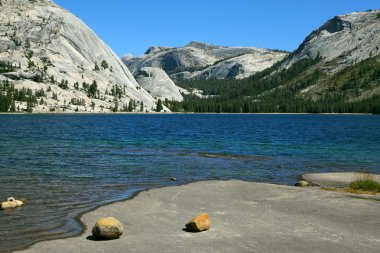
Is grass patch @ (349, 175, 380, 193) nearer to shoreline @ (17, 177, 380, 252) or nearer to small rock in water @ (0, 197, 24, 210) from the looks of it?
shoreline @ (17, 177, 380, 252)

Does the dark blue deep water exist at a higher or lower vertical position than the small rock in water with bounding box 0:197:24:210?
lower

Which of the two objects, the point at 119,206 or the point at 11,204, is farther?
the point at 119,206

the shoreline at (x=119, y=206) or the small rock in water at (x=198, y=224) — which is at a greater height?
the small rock in water at (x=198, y=224)

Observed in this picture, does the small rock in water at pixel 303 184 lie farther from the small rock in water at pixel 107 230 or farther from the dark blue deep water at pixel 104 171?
the small rock in water at pixel 107 230

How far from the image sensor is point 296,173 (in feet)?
150

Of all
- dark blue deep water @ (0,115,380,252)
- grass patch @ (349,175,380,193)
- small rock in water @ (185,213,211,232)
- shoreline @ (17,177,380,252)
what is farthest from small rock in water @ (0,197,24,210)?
grass patch @ (349,175,380,193)

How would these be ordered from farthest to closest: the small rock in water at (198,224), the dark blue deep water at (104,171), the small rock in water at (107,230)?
the dark blue deep water at (104,171) < the small rock in water at (198,224) < the small rock in water at (107,230)

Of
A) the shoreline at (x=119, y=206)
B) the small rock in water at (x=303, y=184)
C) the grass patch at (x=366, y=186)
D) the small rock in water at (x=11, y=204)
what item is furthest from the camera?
the small rock in water at (x=303, y=184)

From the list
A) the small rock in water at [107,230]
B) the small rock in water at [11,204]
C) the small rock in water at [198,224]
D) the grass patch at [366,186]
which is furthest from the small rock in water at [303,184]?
the small rock in water at [11,204]

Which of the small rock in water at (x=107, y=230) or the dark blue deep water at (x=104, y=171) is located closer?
the small rock in water at (x=107, y=230)

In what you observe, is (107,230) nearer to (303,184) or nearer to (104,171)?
(303,184)

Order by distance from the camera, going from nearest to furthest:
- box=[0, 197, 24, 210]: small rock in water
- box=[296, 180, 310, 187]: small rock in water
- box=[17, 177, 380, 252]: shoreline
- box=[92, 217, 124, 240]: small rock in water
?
box=[17, 177, 380, 252]: shoreline
box=[92, 217, 124, 240]: small rock in water
box=[0, 197, 24, 210]: small rock in water
box=[296, 180, 310, 187]: small rock in water

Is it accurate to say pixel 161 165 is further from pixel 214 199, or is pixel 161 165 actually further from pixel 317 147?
pixel 317 147

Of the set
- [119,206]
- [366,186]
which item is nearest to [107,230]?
[119,206]
